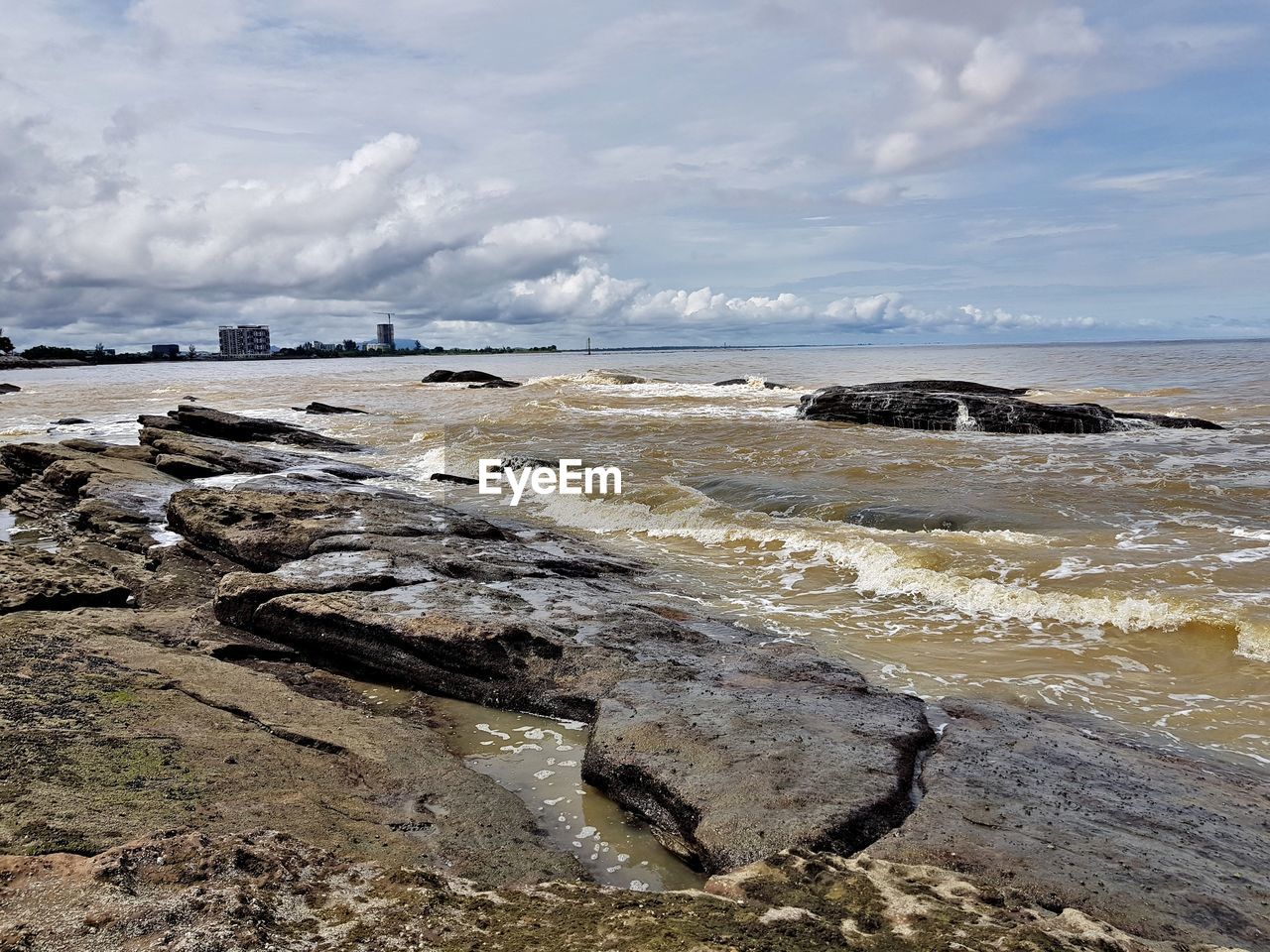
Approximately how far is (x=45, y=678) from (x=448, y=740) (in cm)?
215

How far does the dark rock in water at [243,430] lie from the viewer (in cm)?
2067

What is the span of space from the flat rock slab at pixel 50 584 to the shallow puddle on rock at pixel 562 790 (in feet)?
10.5

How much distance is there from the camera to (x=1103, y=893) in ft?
10.1

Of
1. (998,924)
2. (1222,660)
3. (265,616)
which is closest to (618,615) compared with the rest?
(265,616)

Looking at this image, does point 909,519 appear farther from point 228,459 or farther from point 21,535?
point 228,459

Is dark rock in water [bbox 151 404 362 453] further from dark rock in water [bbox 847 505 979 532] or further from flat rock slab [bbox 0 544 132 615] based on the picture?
dark rock in water [bbox 847 505 979 532]

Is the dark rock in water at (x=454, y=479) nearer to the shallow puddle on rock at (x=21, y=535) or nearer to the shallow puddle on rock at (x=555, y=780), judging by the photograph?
the shallow puddle on rock at (x=21, y=535)

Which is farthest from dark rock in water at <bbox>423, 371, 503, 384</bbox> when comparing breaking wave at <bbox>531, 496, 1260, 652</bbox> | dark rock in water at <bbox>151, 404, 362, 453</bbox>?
breaking wave at <bbox>531, 496, 1260, 652</bbox>

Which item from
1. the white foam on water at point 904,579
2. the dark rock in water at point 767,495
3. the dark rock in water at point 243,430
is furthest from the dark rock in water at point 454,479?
the dark rock in water at point 243,430

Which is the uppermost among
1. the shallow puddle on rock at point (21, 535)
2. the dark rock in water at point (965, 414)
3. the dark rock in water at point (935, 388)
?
the dark rock in water at point (935, 388)

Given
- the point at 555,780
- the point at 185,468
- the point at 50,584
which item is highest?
the point at 185,468

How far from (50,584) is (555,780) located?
15.3 ft

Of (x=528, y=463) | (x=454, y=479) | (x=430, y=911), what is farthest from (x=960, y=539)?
(x=528, y=463)

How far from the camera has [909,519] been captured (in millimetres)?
11383
